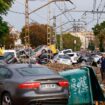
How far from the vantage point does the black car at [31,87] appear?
15523mm

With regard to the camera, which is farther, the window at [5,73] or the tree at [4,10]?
the tree at [4,10]

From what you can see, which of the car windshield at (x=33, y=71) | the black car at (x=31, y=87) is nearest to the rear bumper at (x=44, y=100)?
the black car at (x=31, y=87)

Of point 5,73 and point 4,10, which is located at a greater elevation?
point 4,10

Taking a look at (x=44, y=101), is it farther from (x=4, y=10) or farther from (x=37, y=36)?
(x=37, y=36)

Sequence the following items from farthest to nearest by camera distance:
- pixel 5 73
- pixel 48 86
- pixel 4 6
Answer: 1. pixel 4 6
2. pixel 5 73
3. pixel 48 86

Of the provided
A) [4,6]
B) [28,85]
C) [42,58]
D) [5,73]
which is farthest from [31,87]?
[42,58]

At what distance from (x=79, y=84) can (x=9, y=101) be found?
2.13 m

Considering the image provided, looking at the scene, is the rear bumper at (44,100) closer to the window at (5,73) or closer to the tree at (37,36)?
the window at (5,73)

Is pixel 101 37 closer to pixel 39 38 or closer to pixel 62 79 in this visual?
pixel 39 38

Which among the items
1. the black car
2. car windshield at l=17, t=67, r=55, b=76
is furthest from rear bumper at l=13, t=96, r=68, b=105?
car windshield at l=17, t=67, r=55, b=76

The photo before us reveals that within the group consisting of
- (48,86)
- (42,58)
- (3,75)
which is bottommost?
(42,58)

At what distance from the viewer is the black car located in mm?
15523

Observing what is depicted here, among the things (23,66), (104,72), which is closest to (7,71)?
(23,66)

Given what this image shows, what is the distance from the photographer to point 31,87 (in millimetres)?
15508
